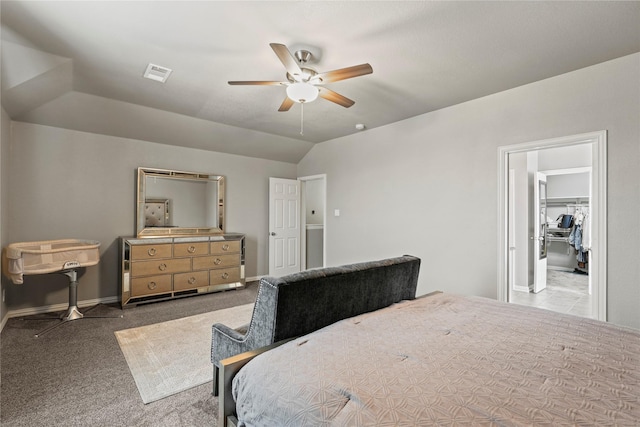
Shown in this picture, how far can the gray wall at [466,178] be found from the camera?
262 centimetres

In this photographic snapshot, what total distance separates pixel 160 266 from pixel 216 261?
2.70 ft

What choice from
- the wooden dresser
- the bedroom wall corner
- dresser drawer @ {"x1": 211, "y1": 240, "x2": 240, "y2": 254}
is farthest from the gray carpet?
dresser drawer @ {"x1": 211, "y1": 240, "x2": 240, "y2": 254}

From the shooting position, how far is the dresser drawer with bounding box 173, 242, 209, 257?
14.3 ft

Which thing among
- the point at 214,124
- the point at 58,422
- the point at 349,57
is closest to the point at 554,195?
the point at 349,57

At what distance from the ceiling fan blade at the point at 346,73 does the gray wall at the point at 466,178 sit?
2.07 meters

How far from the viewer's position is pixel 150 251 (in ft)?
13.5

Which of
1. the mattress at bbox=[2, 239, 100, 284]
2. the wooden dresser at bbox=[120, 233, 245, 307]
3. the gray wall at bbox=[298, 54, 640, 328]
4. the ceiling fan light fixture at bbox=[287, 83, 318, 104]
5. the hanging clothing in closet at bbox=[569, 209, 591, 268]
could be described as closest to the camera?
the ceiling fan light fixture at bbox=[287, 83, 318, 104]

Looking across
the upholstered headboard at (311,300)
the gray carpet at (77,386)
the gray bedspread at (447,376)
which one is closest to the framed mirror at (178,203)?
the gray carpet at (77,386)

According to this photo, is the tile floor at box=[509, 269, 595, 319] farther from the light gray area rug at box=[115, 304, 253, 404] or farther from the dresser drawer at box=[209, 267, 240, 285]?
the dresser drawer at box=[209, 267, 240, 285]

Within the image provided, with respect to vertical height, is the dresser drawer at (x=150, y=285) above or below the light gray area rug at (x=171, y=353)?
above

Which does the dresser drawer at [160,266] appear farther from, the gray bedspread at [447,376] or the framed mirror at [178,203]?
the gray bedspread at [447,376]

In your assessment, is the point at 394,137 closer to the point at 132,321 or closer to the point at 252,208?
the point at 252,208

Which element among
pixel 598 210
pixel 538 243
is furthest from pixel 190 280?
pixel 538 243

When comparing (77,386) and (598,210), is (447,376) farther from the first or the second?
(598,210)
